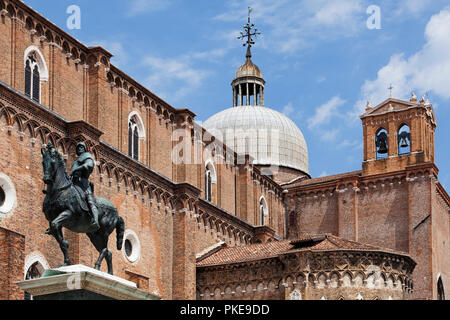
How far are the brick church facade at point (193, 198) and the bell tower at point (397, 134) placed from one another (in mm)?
60

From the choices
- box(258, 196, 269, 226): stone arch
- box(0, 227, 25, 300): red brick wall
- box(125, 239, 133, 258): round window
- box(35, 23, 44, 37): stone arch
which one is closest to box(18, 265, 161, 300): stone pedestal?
box(0, 227, 25, 300): red brick wall

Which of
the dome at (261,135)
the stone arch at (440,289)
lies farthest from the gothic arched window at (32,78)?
the dome at (261,135)

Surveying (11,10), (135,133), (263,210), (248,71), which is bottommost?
(263,210)

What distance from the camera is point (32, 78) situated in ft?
88.5

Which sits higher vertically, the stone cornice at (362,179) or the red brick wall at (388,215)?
the stone cornice at (362,179)

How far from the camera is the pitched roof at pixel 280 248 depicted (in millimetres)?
31547

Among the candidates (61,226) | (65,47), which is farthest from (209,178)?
(61,226)

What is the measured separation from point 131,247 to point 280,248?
6.04 m

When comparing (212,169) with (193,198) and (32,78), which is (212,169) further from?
(32,78)

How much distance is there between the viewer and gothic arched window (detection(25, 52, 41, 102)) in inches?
1053

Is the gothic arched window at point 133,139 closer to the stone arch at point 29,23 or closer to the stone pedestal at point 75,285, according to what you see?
the stone arch at point 29,23
